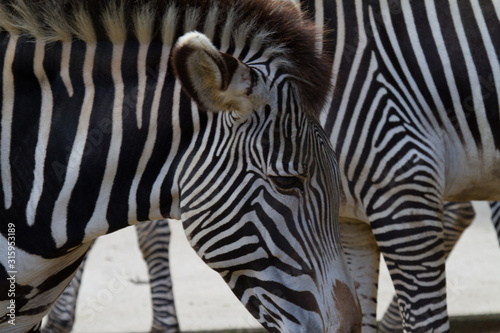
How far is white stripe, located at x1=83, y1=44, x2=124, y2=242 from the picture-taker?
2422 mm

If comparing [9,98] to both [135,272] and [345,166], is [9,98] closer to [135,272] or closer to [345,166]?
[345,166]

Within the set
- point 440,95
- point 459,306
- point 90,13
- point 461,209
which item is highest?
point 90,13

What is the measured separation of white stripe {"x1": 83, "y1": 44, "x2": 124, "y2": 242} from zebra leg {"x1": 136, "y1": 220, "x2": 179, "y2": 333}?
406 cm

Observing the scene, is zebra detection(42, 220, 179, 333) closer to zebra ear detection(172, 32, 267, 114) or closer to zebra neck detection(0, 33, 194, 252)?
zebra neck detection(0, 33, 194, 252)

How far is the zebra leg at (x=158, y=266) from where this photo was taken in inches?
251

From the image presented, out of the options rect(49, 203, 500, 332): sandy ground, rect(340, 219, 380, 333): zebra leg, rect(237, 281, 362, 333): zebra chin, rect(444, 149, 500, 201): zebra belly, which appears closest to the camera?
rect(237, 281, 362, 333): zebra chin

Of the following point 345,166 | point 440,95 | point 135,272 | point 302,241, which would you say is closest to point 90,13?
point 302,241

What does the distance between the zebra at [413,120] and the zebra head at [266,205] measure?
1493 mm

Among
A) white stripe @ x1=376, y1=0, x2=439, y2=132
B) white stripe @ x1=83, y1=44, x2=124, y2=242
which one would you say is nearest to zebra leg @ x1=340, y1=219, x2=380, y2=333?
white stripe @ x1=376, y1=0, x2=439, y2=132

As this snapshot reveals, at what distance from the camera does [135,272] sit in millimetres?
8758

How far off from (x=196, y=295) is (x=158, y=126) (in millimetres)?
5700

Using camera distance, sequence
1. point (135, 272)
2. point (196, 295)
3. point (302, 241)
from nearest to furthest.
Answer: point (302, 241)
point (196, 295)
point (135, 272)

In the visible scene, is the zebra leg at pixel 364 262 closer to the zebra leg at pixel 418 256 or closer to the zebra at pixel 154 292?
the zebra leg at pixel 418 256

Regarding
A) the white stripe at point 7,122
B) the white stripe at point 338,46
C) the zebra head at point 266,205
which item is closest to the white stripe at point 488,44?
the white stripe at point 338,46
